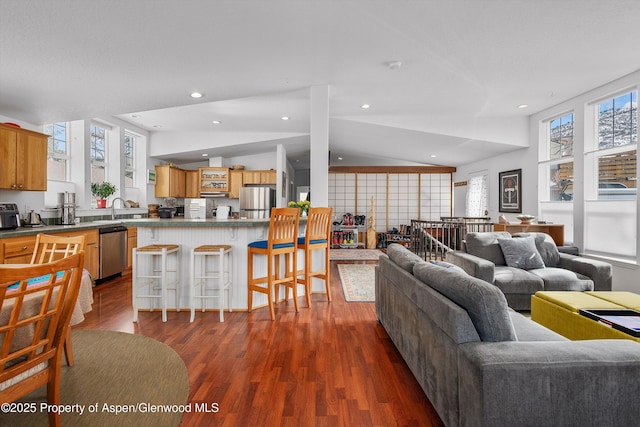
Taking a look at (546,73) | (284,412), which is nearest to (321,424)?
(284,412)

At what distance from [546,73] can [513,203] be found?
10.1 ft

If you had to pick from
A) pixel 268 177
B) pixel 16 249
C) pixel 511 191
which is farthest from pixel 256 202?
pixel 511 191

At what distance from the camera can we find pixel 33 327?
1.35 m

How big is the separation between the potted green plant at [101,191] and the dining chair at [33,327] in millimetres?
4708

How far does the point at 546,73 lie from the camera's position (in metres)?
3.90

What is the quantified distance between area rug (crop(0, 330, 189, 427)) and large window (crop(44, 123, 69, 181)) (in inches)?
130

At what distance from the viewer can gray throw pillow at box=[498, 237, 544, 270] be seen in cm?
368

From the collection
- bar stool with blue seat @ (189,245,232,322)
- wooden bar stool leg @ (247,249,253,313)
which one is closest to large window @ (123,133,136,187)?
bar stool with blue seat @ (189,245,232,322)

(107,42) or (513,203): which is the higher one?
(107,42)

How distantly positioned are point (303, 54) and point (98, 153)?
4.47m

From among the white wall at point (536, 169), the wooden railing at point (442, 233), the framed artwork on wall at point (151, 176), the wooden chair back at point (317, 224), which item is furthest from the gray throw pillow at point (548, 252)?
the framed artwork on wall at point (151, 176)

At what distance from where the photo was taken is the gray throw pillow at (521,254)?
368cm

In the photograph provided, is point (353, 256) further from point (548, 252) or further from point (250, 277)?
point (250, 277)

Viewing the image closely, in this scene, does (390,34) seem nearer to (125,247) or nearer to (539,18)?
(539,18)
